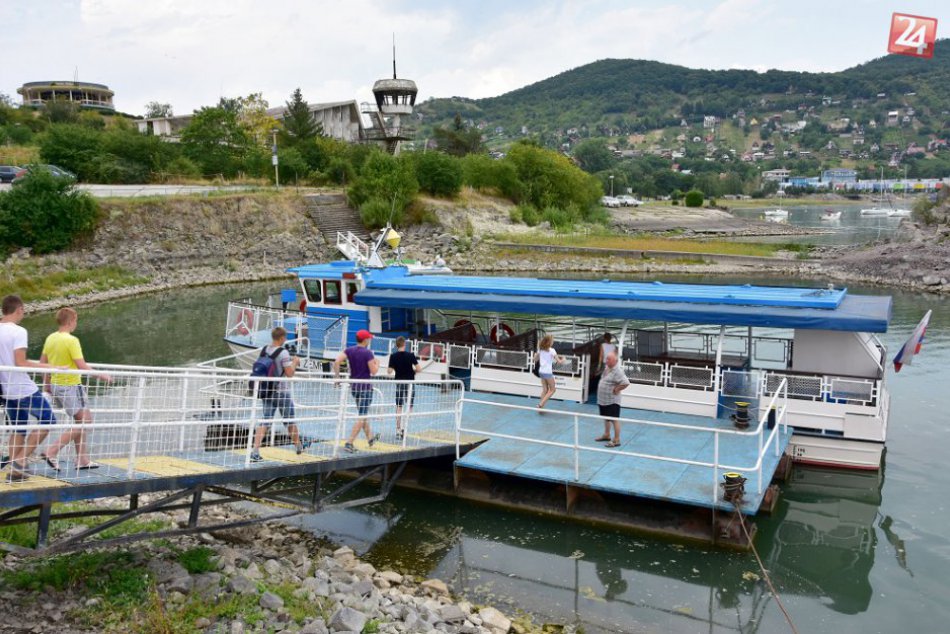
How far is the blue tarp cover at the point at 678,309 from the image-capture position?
46.0 ft

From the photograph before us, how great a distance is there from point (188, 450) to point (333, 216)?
165 feet

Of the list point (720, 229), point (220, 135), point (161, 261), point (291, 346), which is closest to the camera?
point (291, 346)

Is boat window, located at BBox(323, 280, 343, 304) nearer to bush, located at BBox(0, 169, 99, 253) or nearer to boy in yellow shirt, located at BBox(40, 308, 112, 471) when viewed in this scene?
boy in yellow shirt, located at BBox(40, 308, 112, 471)

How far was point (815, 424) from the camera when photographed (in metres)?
14.1

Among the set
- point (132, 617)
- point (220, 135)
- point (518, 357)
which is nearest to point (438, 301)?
point (518, 357)

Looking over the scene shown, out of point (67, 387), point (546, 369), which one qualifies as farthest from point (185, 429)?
point (546, 369)

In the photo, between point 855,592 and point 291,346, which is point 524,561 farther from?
point 291,346

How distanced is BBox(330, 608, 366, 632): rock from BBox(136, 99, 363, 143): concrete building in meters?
79.4

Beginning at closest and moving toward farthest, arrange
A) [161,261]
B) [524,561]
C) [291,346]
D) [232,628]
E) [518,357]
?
[232,628] < [524,561] < [518,357] < [291,346] < [161,261]

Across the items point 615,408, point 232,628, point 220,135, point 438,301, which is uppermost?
point 220,135

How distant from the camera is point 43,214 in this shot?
149 feet

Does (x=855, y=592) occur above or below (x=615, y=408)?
below

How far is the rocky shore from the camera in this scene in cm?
790

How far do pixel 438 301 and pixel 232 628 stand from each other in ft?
33.5
